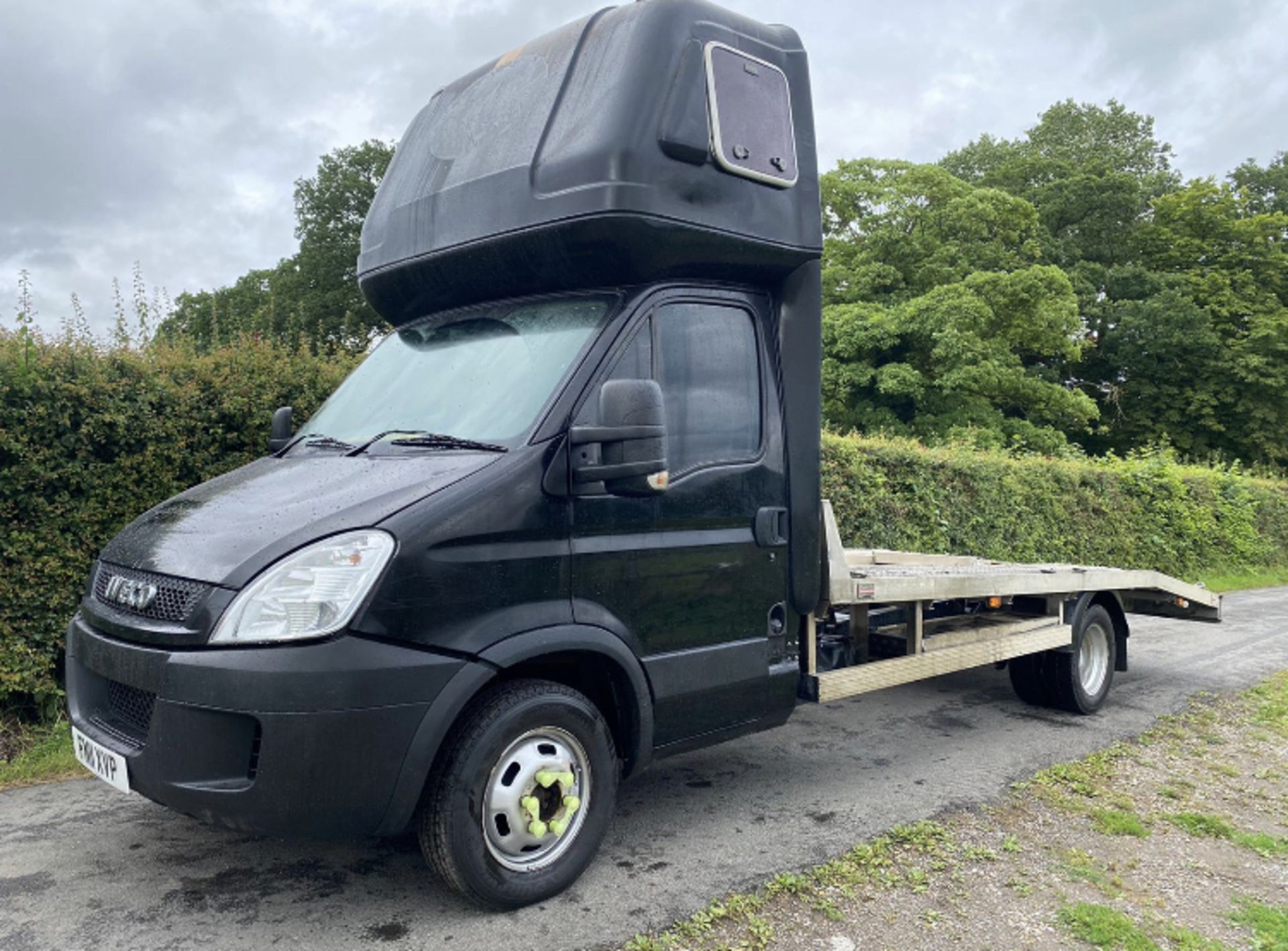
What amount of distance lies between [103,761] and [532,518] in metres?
1.69

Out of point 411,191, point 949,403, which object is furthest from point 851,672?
point 949,403

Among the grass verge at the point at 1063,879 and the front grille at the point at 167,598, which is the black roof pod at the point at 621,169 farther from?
the grass verge at the point at 1063,879

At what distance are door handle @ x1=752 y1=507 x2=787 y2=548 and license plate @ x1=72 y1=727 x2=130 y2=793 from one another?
257 centimetres

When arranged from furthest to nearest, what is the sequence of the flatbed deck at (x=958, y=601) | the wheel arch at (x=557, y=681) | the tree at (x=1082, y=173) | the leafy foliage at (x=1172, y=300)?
the tree at (x=1082, y=173) < the leafy foliage at (x=1172, y=300) < the flatbed deck at (x=958, y=601) < the wheel arch at (x=557, y=681)

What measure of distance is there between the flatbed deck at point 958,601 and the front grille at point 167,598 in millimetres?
2767

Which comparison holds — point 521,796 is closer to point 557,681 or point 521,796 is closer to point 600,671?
point 557,681

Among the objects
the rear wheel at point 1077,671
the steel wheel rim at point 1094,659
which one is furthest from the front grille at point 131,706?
the steel wheel rim at point 1094,659

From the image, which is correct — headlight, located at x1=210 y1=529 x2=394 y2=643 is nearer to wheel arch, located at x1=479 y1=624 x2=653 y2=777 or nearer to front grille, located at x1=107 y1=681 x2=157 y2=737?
front grille, located at x1=107 y1=681 x2=157 y2=737

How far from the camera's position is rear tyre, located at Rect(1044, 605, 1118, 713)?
636 centimetres

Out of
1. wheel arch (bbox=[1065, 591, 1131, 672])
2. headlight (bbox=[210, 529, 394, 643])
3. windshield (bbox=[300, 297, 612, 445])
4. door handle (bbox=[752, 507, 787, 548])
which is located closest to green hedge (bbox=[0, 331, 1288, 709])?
windshield (bbox=[300, 297, 612, 445])

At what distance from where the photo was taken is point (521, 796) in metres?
3.29

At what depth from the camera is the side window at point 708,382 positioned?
3.90m

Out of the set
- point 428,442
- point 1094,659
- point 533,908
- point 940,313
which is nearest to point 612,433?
point 428,442

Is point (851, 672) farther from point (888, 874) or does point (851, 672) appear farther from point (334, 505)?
point (334, 505)
